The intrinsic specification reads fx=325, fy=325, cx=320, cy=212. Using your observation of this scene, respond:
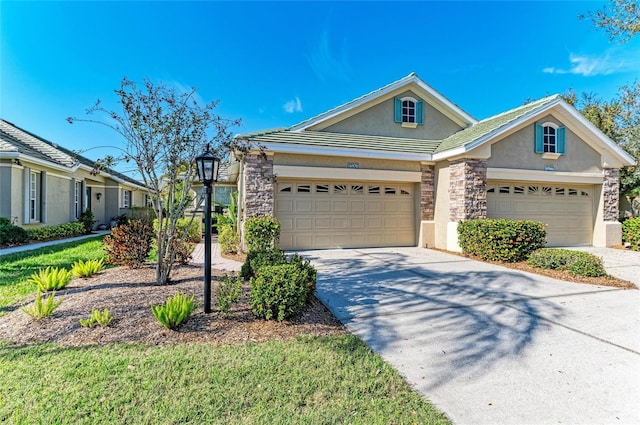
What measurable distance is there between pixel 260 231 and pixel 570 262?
7.96 metres

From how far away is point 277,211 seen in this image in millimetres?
11094

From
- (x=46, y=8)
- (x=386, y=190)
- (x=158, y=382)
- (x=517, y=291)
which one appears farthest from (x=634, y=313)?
(x=46, y=8)

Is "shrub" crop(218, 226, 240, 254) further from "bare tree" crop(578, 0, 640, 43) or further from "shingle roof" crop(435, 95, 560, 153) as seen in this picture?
"bare tree" crop(578, 0, 640, 43)

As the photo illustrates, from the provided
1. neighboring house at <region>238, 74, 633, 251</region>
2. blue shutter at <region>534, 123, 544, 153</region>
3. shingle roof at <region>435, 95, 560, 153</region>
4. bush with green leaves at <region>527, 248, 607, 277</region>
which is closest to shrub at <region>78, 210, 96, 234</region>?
neighboring house at <region>238, 74, 633, 251</region>

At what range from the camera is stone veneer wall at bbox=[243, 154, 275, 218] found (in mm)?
10398

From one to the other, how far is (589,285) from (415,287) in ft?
12.0

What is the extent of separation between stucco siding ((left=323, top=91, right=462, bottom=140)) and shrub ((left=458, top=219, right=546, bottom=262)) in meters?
4.85

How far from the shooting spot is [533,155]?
38.5 feet

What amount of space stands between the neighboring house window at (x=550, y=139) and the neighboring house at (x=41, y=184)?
46.5 feet

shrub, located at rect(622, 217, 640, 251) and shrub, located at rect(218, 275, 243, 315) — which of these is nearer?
shrub, located at rect(218, 275, 243, 315)

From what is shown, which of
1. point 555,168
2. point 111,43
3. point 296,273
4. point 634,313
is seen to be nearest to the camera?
point 296,273

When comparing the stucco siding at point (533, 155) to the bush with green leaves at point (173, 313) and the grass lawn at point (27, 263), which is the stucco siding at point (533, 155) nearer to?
the bush with green leaves at point (173, 313)

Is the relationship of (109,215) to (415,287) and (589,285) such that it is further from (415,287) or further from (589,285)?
(589,285)

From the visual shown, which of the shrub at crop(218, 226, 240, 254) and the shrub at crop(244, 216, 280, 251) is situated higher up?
the shrub at crop(244, 216, 280, 251)
